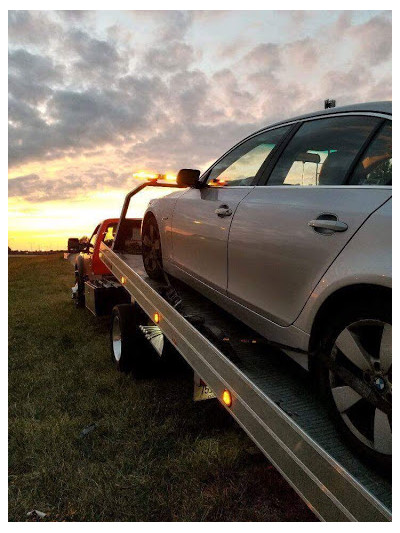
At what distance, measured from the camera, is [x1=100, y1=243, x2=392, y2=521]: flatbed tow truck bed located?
1725 mm

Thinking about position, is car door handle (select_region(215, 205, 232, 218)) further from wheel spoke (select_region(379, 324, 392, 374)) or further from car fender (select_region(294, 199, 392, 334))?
wheel spoke (select_region(379, 324, 392, 374))

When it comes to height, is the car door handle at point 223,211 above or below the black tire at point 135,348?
above

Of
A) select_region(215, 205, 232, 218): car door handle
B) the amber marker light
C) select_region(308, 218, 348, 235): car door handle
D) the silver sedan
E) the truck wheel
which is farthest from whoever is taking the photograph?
the truck wheel

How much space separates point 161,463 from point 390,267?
7.94 ft

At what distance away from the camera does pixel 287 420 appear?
2.00m

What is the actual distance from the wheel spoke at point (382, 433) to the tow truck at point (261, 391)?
4.7 inches

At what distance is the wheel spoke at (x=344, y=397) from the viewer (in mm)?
1951

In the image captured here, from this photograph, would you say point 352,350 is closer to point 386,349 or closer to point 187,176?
point 386,349

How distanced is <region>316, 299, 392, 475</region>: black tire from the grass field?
48.4 inches

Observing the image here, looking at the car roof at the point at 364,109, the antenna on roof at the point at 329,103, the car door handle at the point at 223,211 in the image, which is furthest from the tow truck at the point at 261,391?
the antenna on roof at the point at 329,103

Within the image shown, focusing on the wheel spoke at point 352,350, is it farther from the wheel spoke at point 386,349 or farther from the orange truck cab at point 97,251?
the orange truck cab at point 97,251

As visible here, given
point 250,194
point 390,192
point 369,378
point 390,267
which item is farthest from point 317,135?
point 369,378

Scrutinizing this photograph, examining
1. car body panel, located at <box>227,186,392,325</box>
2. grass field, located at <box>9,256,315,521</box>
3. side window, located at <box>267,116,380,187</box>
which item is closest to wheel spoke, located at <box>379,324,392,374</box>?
car body panel, located at <box>227,186,392,325</box>

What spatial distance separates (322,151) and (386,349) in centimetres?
125
